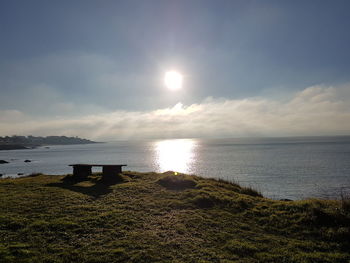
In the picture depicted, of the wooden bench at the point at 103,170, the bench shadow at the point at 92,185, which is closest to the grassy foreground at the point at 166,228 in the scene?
the bench shadow at the point at 92,185

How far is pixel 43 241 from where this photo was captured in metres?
6.70

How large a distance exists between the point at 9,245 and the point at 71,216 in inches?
97.3

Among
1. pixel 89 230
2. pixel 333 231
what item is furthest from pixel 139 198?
pixel 333 231

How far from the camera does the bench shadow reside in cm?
1263

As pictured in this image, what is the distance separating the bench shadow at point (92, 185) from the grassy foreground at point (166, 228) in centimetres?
30

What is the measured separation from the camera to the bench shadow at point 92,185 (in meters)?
12.6

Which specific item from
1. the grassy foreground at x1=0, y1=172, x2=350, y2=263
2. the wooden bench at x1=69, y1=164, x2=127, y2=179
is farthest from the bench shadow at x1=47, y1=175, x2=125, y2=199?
the wooden bench at x1=69, y1=164, x2=127, y2=179

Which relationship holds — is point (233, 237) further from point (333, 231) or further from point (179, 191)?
point (179, 191)

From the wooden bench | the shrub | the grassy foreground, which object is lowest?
the grassy foreground

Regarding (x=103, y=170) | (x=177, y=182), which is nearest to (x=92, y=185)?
(x=103, y=170)

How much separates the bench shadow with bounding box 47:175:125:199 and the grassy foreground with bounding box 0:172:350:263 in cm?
30

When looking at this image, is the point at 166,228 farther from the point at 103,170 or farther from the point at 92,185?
the point at 103,170

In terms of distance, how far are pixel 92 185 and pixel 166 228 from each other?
8.45 metres

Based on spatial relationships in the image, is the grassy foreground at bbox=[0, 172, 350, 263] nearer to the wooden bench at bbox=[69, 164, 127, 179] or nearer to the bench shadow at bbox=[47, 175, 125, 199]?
the bench shadow at bbox=[47, 175, 125, 199]
